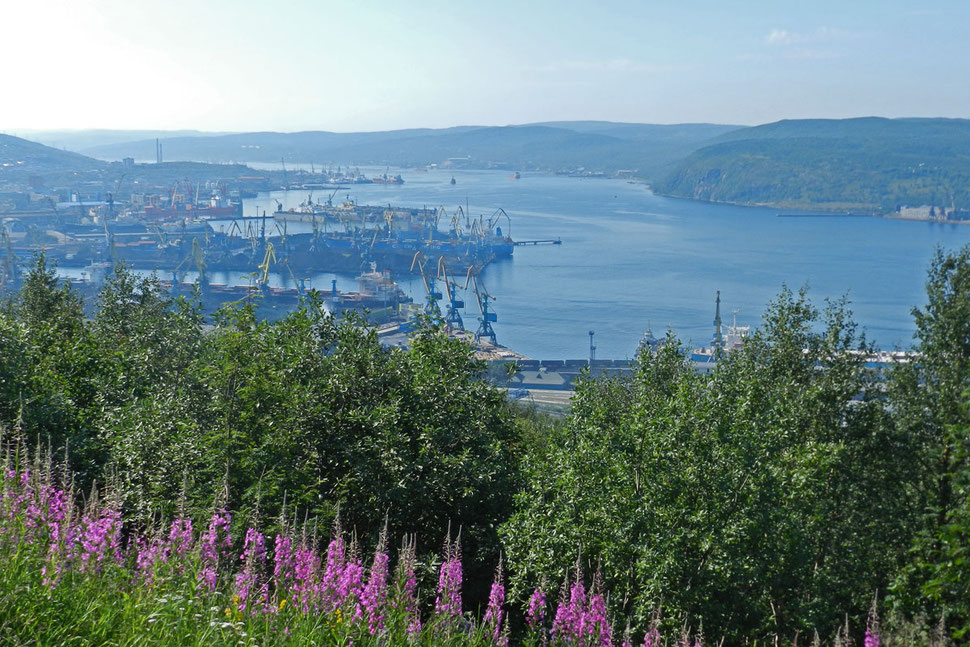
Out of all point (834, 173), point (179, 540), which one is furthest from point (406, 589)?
point (834, 173)

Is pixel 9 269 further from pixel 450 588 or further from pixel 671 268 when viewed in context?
pixel 450 588

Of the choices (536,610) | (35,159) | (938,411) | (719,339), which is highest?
(35,159)

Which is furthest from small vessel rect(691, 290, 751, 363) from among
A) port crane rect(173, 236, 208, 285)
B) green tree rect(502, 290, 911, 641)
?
port crane rect(173, 236, 208, 285)

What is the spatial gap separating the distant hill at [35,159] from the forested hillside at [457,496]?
247 ft

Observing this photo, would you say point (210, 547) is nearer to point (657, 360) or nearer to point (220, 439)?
point (220, 439)

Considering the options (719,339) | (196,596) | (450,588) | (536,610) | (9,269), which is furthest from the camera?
(9,269)

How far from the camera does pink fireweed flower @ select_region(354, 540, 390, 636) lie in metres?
1.56

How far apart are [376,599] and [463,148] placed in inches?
5325

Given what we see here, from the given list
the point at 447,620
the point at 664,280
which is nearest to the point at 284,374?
the point at 447,620

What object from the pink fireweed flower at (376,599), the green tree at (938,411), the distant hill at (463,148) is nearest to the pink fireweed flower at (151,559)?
the pink fireweed flower at (376,599)

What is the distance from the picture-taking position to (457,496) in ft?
11.5

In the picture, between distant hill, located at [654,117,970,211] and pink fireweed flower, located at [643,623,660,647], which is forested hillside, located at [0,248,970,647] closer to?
pink fireweed flower, located at [643,623,660,647]

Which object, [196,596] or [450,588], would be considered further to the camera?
[450,588]

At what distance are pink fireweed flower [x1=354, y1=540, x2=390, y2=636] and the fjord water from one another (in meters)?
14.0
